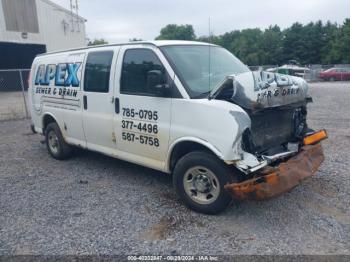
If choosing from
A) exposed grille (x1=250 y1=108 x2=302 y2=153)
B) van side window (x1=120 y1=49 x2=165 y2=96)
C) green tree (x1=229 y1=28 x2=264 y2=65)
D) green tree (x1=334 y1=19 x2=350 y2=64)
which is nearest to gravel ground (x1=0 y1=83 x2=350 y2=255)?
exposed grille (x1=250 y1=108 x2=302 y2=153)

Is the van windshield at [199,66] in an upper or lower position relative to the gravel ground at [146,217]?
upper

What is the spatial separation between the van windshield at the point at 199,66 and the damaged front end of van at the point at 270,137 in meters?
0.34

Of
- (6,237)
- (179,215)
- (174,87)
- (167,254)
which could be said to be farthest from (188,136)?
(6,237)

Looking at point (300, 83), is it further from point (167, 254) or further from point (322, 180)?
point (167, 254)

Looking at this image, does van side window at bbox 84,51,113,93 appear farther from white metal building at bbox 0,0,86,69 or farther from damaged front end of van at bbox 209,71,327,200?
white metal building at bbox 0,0,86,69

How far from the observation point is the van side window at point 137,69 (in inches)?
172

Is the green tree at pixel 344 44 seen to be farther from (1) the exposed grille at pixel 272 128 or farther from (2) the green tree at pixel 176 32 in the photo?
(1) the exposed grille at pixel 272 128

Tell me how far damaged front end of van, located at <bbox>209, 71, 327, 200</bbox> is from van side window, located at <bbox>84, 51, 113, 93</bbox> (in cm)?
188

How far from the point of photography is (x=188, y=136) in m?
3.98

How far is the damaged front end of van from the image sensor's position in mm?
3578

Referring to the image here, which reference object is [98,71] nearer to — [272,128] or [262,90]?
[262,90]

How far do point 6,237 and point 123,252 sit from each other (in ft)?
4.61

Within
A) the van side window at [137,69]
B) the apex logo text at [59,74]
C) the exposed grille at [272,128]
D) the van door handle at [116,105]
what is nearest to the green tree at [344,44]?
the exposed grille at [272,128]

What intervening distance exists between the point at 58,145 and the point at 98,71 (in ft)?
6.66
